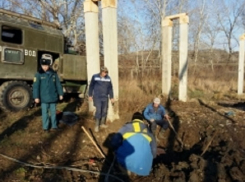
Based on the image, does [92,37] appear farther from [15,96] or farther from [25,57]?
[15,96]

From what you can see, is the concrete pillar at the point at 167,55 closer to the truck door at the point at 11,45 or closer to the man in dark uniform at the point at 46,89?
the truck door at the point at 11,45

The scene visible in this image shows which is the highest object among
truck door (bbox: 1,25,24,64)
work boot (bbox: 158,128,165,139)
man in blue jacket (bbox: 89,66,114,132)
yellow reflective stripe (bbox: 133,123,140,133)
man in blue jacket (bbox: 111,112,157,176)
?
truck door (bbox: 1,25,24,64)

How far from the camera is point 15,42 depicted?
991cm

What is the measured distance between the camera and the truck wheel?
927 cm

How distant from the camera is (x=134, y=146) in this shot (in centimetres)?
532

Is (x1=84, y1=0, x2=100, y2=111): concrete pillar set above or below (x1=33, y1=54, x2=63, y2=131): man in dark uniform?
above

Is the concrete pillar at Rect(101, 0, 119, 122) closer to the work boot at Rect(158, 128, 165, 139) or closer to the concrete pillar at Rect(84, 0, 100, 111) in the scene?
the concrete pillar at Rect(84, 0, 100, 111)

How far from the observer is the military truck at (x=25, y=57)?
9.47m

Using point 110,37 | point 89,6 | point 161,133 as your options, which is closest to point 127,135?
point 161,133

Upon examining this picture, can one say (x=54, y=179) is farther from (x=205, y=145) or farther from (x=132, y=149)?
(x=205, y=145)

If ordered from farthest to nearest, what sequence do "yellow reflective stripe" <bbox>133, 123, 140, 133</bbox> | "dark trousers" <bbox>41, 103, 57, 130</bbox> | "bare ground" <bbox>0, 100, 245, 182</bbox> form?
"dark trousers" <bbox>41, 103, 57, 130</bbox>
"bare ground" <bbox>0, 100, 245, 182</bbox>
"yellow reflective stripe" <bbox>133, 123, 140, 133</bbox>

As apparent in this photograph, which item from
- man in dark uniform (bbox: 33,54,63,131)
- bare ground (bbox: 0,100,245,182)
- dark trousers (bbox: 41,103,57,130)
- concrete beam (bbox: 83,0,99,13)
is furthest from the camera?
concrete beam (bbox: 83,0,99,13)

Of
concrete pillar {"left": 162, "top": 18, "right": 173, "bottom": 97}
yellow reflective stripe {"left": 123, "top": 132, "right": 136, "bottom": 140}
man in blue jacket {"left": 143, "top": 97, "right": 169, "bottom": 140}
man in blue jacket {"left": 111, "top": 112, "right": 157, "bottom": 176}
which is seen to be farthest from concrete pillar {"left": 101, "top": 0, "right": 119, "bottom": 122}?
concrete pillar {"left": 162, "top": 18, "right": 173, "bottom": 97}

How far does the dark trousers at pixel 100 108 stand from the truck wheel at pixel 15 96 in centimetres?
311
